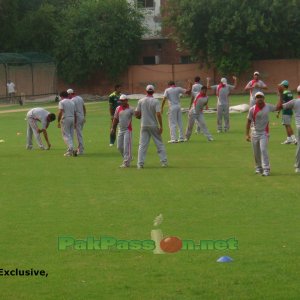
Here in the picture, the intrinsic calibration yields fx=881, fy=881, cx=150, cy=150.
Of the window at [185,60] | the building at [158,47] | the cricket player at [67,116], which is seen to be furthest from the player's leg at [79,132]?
the building at [158,47]

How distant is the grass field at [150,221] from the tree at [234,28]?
36.3 metres

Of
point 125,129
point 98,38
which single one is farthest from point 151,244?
point 98,38

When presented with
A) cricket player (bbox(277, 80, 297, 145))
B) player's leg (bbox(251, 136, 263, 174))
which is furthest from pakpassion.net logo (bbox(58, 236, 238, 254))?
cricket player (bbox(277, 80, 297, 145))

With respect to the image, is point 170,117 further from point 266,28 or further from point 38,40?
point 38,40

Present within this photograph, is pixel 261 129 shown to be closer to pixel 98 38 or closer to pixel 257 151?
pixel 257 151

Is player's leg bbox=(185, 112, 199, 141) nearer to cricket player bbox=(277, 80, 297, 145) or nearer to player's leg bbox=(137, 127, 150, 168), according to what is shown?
cricket player bbox=(277, 80, 297, 145)

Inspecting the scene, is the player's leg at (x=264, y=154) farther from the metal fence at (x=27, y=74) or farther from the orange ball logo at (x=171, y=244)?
the metal fence at (x=27, y=74)

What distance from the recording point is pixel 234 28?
60844mm

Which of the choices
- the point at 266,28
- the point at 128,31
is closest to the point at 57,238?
the point at 266,28

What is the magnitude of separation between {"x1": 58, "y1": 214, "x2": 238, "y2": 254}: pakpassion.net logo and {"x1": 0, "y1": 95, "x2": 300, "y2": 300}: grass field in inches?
6.0

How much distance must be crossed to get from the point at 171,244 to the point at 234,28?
5015 cm

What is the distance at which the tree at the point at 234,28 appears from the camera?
6081cm

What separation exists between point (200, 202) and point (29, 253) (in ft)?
15.9

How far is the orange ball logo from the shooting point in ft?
38.6
